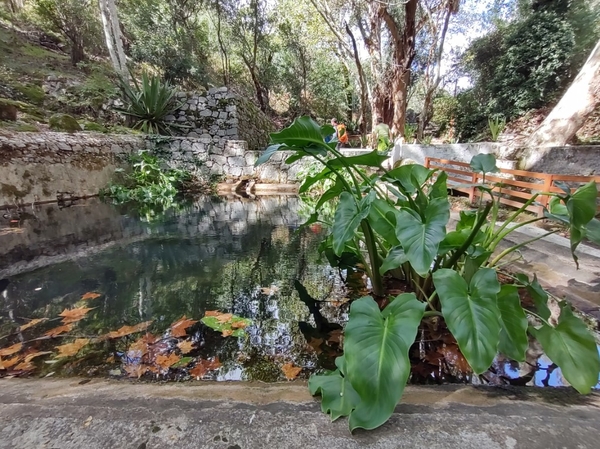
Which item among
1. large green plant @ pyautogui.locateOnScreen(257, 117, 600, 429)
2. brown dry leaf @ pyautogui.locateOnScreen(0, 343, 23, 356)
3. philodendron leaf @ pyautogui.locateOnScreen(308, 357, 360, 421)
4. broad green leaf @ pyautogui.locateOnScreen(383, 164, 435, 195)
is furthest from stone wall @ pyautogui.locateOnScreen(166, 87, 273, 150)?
philodendron leaf @ pyautogui.locateOnScreen(308, 357, 360, 421)

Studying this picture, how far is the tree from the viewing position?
6.80 metres

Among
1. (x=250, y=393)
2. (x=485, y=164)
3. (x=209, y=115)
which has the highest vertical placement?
(x=209, y=115)

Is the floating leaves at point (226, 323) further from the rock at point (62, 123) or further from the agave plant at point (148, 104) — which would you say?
the agave plant at point (148, 104)

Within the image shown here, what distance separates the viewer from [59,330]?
160 cm

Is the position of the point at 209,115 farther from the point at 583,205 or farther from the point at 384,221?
the point at 583,205

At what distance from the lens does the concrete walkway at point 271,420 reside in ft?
2.56

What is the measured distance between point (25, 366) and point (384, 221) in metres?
1.69

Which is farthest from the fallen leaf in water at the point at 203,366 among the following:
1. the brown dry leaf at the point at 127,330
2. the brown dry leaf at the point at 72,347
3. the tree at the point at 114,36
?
the tree at the point at 114,36

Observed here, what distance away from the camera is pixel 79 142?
16.9 ft

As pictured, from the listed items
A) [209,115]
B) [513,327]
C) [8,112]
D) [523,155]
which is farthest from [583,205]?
[209,115]

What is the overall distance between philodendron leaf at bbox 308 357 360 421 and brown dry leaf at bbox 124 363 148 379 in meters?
0.76

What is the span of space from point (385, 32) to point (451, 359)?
11.3m

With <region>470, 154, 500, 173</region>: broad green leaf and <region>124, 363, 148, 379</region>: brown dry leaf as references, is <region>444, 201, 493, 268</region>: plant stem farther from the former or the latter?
<region>124, 363, 148, 379</region>: brown dry leaf

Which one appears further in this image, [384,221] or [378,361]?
[384,221]
